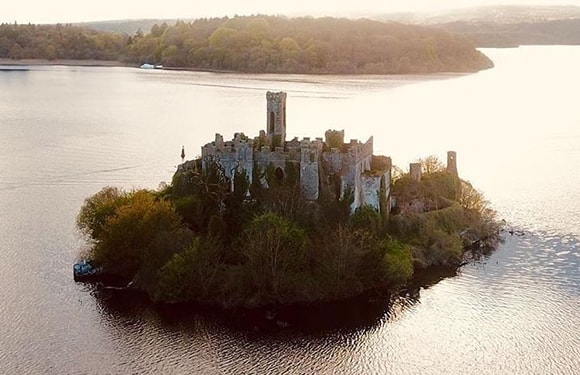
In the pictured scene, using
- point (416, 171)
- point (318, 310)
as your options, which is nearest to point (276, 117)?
point (416, 171)

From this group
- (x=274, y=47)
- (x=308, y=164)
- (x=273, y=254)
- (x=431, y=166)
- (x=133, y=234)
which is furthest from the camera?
(x=274, y=47)

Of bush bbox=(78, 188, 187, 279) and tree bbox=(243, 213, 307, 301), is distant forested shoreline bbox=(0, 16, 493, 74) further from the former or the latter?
tree bbox=(243, 213, 307, 301)

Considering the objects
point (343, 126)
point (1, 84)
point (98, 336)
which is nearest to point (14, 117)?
point (343, 126)

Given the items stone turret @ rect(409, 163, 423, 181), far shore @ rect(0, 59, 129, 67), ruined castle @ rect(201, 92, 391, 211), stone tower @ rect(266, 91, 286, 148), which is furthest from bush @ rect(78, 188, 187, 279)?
far shore @ rect(0, 59, 129, 67)

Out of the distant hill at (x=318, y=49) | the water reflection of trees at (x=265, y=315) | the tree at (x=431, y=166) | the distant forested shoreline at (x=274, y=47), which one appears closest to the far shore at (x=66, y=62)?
the distant forested shoreline at (x=274, y=47)

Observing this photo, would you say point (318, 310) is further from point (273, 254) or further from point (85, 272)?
point (85, 272)

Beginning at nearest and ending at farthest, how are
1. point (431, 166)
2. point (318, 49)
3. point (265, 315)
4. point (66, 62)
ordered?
point (265, 315)
point (431, 166)
point (318, 49)
point (66, 62)
